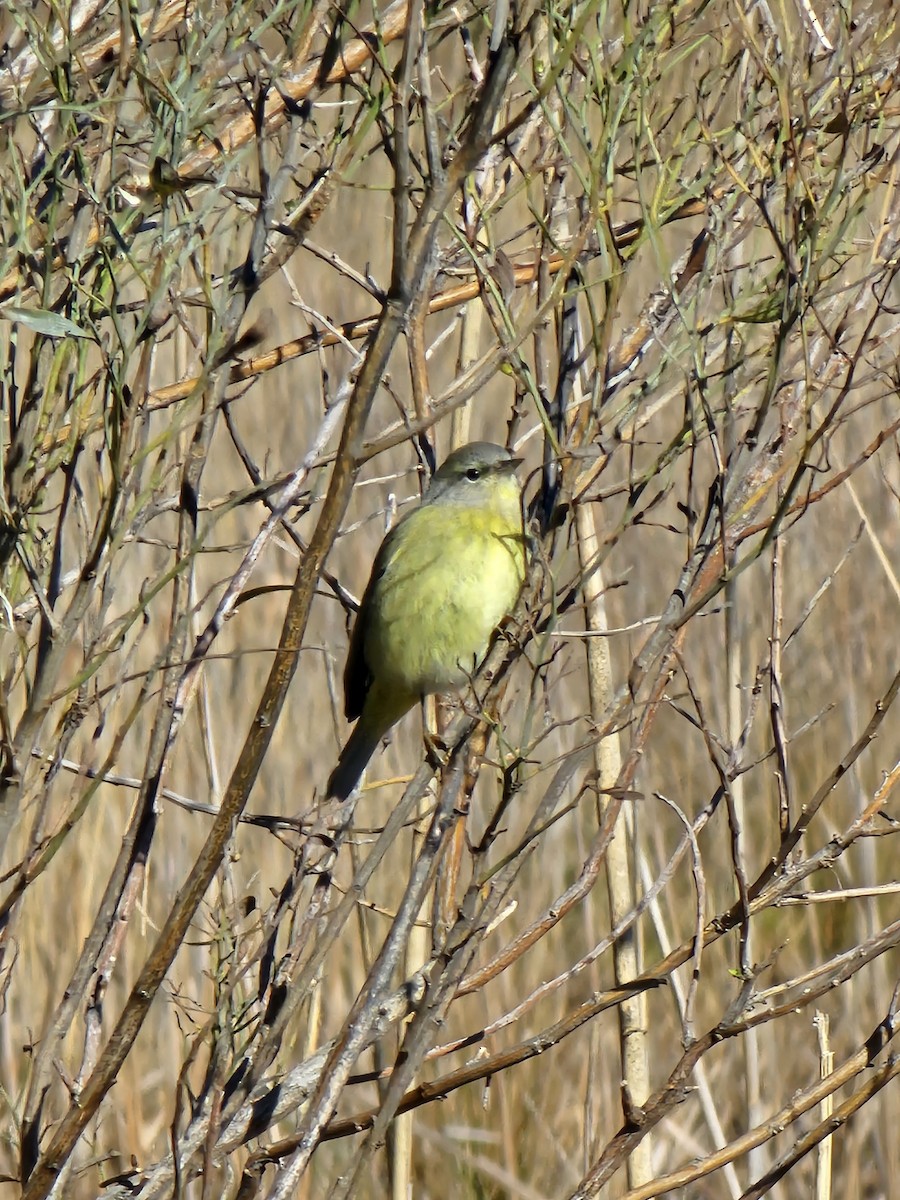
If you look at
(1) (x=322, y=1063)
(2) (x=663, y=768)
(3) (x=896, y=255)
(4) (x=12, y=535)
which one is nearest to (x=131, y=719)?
(4) (x=12, y=535)

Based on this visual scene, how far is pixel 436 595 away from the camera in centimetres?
319

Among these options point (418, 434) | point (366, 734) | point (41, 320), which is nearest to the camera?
point (41, 320)

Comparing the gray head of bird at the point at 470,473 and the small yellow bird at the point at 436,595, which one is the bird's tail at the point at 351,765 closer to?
the small yellow bird at the point at 436,595

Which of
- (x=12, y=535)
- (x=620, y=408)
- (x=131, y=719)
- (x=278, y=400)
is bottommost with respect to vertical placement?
(x=131, y=719)

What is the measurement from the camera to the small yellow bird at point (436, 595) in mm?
3041

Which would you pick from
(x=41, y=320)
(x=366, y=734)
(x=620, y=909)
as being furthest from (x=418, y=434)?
(x=366, y=734)

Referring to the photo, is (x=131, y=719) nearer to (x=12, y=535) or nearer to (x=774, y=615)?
(x=12, y=535)

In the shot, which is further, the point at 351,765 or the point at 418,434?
the point at 351,765

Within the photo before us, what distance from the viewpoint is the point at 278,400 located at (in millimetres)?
4695

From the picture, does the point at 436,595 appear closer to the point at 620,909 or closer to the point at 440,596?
the point at 440,596

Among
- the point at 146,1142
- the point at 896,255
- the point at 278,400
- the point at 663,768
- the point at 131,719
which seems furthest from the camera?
the point at 663,768

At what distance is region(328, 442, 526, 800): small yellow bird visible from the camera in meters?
3.04

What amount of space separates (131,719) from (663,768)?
3732 millimetres

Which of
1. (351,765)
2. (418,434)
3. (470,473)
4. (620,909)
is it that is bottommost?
(620,909)
